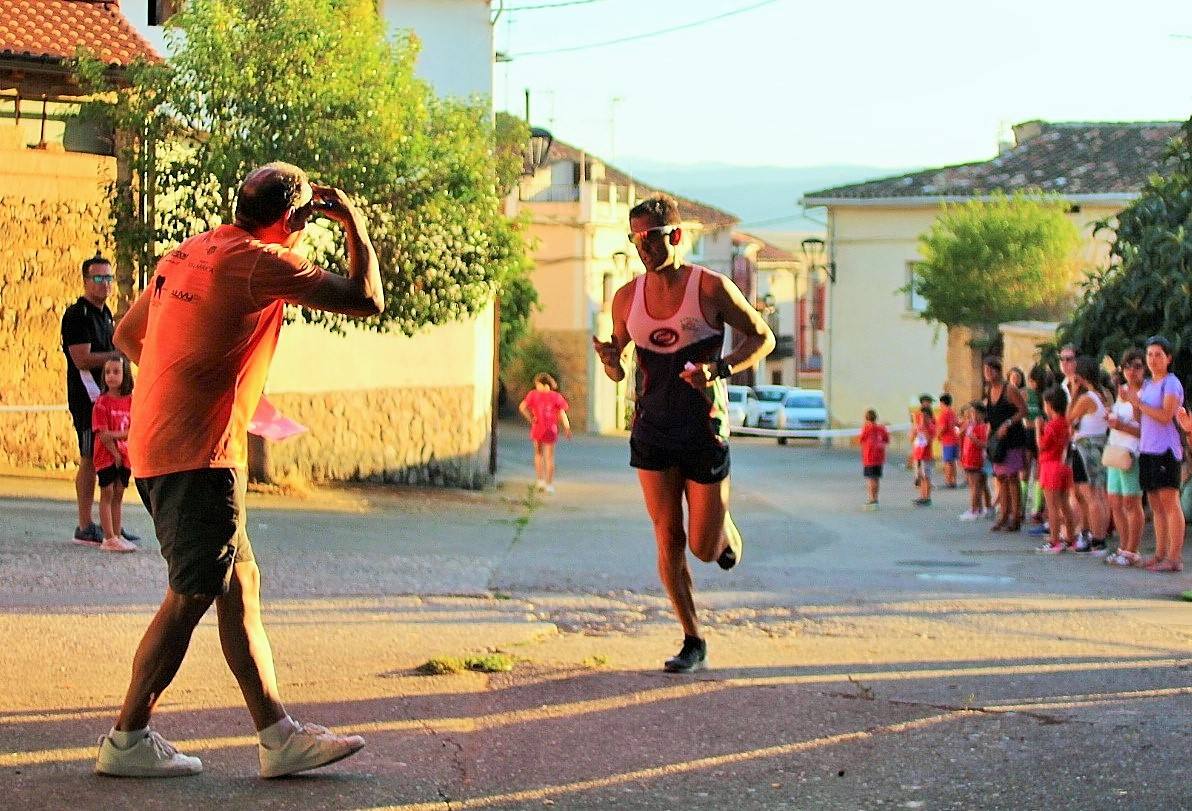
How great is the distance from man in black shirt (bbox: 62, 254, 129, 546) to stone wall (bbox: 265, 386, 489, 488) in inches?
285

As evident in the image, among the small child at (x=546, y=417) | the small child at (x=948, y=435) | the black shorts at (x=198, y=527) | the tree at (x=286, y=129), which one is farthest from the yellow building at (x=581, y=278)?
the black shorts at (x=198, y=527)

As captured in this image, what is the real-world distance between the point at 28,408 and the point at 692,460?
1017 cm

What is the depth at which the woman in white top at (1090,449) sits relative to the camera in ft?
46.3

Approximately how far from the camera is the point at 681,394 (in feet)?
23.4

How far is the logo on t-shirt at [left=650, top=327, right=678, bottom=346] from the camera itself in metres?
7.16

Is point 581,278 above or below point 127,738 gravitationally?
above

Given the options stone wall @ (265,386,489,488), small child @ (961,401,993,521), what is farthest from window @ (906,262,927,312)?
small child @ (961,401,993,521)

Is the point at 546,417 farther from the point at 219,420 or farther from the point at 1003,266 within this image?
the point at 219,420

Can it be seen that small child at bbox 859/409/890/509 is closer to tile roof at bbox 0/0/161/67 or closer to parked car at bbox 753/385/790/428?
tile roof at bbox 0/0/161/67

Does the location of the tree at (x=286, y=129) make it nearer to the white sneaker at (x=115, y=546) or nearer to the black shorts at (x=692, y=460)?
the white sneaker at (x=115, y=546)

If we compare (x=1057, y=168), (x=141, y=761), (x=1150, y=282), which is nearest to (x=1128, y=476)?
(x=1150, y=282)

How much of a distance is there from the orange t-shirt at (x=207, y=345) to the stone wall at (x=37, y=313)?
1156cm

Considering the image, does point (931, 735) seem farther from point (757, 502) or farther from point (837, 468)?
point (837, 468)

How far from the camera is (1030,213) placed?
35.9 meters
